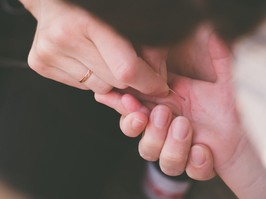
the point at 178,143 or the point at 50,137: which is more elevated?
the point at 178,143

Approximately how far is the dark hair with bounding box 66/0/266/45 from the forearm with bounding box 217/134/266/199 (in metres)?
0.33

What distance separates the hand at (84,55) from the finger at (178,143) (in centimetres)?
7

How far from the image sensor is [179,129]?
67 cm

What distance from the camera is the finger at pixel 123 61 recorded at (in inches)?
24.4

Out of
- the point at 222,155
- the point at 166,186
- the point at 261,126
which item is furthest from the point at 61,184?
the point at 261,126

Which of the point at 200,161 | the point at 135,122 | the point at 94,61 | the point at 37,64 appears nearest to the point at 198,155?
the point at 200,161

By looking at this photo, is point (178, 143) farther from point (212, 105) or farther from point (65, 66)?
point (65, 66)

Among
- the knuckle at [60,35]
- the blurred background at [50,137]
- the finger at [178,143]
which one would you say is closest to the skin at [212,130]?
the finger at [178,143]

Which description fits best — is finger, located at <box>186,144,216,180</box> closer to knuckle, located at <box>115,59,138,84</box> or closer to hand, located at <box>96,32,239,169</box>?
hand, located at <box>96,32,239,169</box>

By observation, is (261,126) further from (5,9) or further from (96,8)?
(5,9)

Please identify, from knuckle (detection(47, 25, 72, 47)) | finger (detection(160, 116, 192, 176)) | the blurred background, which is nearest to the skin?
finger (detection(160, 116, 192, 176))

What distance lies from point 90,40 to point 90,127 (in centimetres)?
35

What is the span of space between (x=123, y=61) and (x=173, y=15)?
217mm

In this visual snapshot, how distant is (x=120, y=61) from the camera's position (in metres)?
0.63
